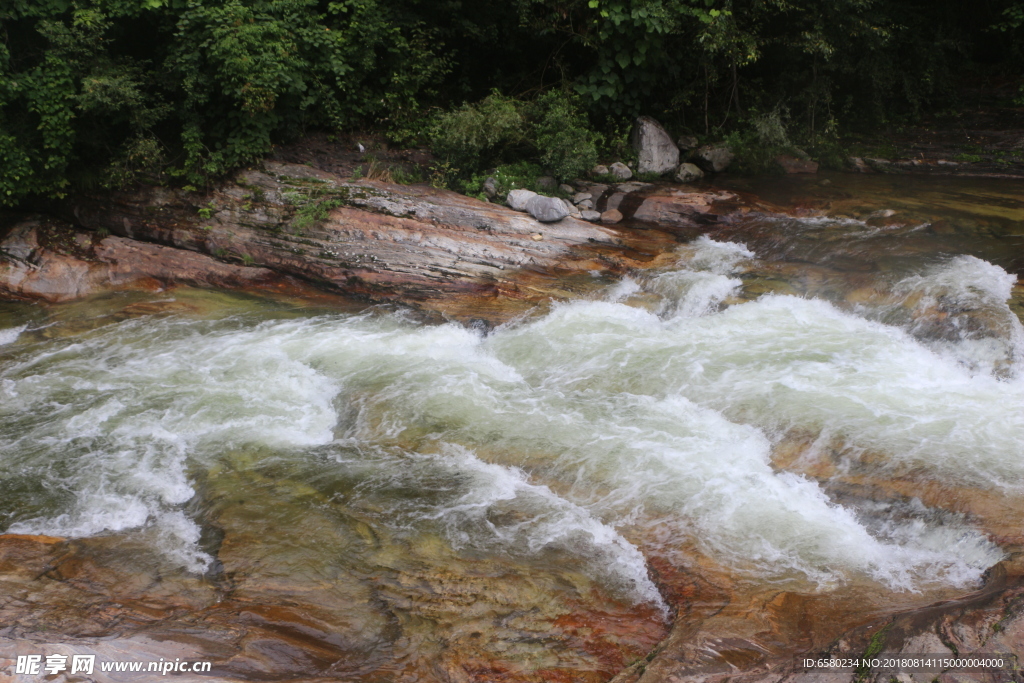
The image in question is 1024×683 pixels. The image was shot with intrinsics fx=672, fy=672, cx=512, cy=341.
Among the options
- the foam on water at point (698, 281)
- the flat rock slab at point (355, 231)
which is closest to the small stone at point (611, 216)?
the flat rock slab at point (355, 231)

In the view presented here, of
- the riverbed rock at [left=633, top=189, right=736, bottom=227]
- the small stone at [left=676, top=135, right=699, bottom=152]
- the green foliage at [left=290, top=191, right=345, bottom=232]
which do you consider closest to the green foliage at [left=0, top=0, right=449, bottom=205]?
the green foliage at [left=290, top=191, right=345, bottom=232]

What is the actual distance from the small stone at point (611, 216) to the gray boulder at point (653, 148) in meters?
1.76

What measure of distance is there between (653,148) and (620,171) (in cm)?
84

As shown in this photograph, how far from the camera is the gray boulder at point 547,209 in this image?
376 inches

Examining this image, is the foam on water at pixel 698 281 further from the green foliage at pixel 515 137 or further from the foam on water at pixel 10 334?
the foam on water at pixel 10 334

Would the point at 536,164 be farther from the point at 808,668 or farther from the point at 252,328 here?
the point at 808,668

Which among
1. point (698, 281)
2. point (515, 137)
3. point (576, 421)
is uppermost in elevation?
point (515, 137)

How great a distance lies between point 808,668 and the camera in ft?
12.3

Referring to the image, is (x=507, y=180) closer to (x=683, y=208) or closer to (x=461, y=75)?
(x=683, y=208)

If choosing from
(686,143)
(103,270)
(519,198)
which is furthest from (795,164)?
(103,270)

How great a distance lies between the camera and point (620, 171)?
11438mm

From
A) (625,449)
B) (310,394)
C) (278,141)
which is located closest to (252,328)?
(310,394)

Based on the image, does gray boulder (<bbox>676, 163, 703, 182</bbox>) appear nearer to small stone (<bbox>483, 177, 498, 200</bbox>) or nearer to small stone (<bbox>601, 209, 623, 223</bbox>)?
small stone (<bbox>601, 209, 623, 223</bbox>)

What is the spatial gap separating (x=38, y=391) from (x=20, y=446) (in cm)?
111
